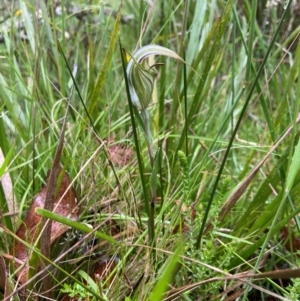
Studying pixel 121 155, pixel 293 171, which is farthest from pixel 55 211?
pixel 293 171

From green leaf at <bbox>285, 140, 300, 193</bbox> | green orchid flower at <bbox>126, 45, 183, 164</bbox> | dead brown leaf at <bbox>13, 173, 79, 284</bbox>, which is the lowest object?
dead brown leaf at <bbox>13, 173, 79, 284</bbox>

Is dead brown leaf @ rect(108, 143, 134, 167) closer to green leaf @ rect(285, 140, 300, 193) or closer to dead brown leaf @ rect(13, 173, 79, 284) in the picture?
dead brown leaf @ rect(13, 173, 79, 284)

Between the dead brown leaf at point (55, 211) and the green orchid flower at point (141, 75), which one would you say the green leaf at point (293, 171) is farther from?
the dead brown leaf at point (55, 211)

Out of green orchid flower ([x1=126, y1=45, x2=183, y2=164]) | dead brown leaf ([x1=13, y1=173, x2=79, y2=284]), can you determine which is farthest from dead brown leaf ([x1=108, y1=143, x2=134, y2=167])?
green orchid flower ([x1=126, y1=45, x2=183, y2=164])

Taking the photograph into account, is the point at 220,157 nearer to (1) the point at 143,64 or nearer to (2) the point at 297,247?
(2) the point at 297,247

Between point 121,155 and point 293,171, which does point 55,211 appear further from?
point 293,171

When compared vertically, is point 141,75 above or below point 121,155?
above

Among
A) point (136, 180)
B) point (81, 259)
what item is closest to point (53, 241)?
point (81, 259)

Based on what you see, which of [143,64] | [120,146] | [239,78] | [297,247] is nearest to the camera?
[143,64]

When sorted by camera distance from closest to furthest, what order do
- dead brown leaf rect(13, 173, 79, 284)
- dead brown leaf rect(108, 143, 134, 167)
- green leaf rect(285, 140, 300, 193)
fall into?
green leaf rect(285, 140, 300, 193) → dead brown leaf rect(13, 173, 79, 284) → dead brown leaf rect(108, 143, 134, 167)

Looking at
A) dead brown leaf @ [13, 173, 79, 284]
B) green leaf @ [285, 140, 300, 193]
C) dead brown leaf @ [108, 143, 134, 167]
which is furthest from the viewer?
dead brown leaf @ [108, 143, 134, 167]

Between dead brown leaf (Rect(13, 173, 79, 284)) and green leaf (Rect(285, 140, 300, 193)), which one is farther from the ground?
green leaf (Rect(285, 140, 300, 193))
